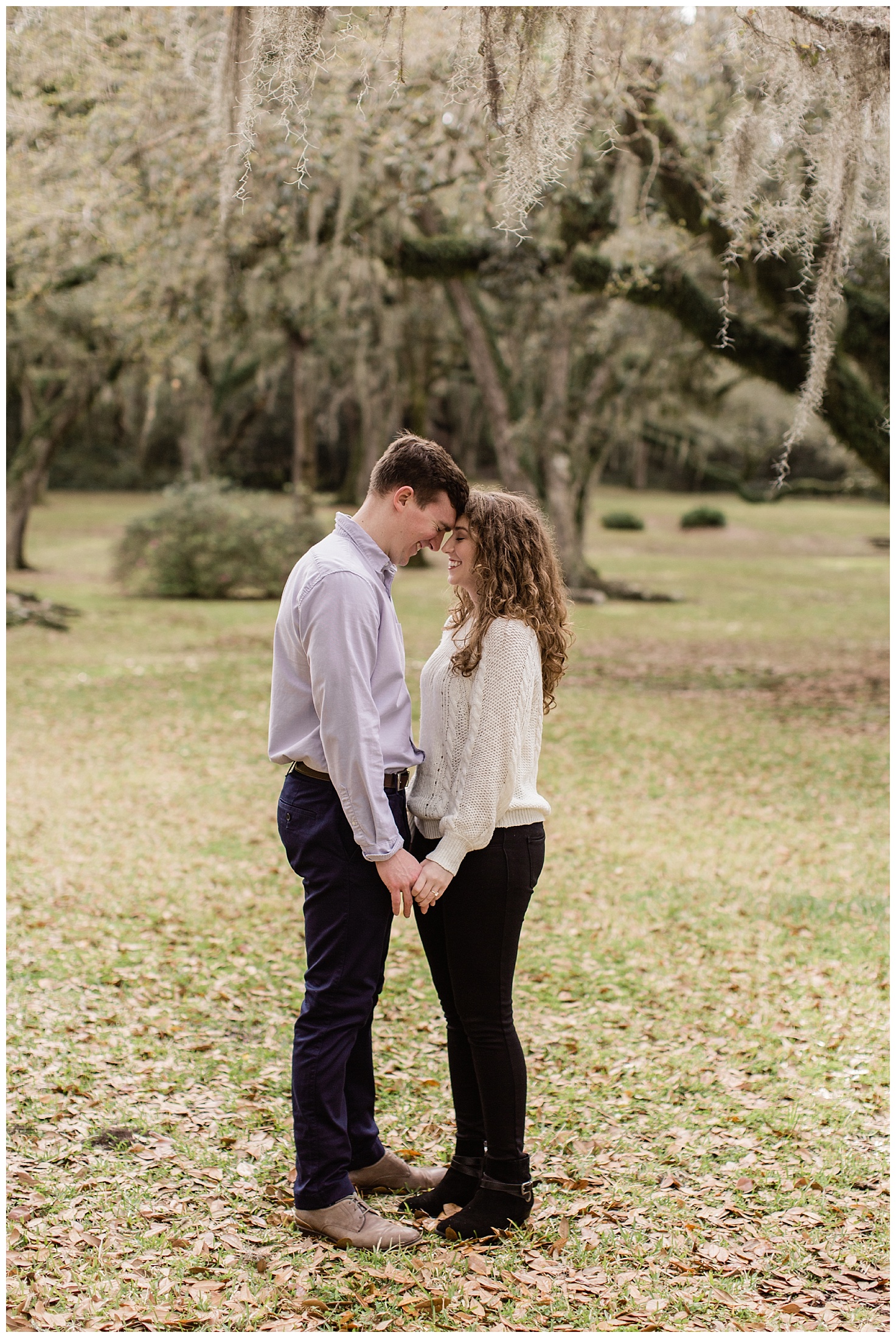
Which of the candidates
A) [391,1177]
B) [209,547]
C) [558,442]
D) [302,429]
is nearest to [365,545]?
[391,1177]

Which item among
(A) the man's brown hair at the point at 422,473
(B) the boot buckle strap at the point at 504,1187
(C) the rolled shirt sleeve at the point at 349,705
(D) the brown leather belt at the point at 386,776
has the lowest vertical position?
(B) the boot buckle strap at the point at 504,1187

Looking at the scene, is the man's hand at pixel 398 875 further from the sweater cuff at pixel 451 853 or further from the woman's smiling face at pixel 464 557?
the woman's smiling face at pixel 464 557

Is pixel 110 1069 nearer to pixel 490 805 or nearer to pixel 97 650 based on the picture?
pixel 490 805

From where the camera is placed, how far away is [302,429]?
2053cm

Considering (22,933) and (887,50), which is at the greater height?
(887,50)

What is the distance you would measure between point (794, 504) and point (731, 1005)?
36.3 meters

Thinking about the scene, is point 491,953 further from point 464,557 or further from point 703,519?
point 703,519

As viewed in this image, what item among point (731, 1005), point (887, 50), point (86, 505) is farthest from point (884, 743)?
point (86, 505)

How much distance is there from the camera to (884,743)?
9.24m

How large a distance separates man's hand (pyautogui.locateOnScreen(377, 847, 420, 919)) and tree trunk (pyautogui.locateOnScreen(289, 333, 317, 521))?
17221 millimetres

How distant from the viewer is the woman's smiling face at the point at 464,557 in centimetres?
282

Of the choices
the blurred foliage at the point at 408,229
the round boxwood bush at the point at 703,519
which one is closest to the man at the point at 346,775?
the blurred foliage at the point at 408,229

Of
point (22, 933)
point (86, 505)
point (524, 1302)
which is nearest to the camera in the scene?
point (524, 1302)

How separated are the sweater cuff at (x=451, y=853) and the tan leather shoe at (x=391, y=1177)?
1053 mm
